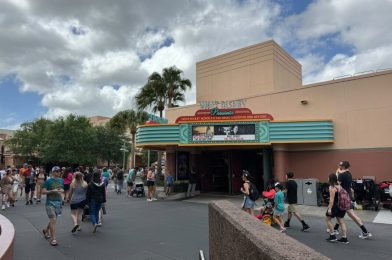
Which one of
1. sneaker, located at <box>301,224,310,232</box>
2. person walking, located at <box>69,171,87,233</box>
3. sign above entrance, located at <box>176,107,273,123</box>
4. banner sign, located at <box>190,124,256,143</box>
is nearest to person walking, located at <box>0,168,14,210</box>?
person walking, located at <box>69,171,87,233</box>

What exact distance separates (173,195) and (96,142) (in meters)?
30.6

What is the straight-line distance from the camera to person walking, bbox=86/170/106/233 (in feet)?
30.0

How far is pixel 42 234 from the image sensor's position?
8789 mm

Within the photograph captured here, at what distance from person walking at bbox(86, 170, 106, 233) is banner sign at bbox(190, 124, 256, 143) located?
802 cm

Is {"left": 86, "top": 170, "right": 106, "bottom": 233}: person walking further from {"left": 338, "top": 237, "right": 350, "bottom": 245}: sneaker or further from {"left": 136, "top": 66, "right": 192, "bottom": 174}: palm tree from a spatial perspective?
{"left": 136, "top": 66, "right": 192, "bottom": 174}: palm tree

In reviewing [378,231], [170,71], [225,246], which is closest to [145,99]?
[170,71]

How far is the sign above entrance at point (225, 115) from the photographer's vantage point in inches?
644

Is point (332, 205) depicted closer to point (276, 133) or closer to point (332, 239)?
point (332, 239)

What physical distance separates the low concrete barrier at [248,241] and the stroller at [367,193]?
408 inches

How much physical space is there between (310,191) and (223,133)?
4974 millimetres

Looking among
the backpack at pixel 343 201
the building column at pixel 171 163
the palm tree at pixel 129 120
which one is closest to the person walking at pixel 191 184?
the building column at pixel 171 163

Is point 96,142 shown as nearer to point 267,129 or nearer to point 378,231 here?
point 267,129

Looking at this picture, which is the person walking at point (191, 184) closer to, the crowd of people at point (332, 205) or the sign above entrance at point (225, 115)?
the sign above entrance at point (225, 115)

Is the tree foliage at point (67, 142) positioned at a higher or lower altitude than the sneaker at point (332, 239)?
higher
